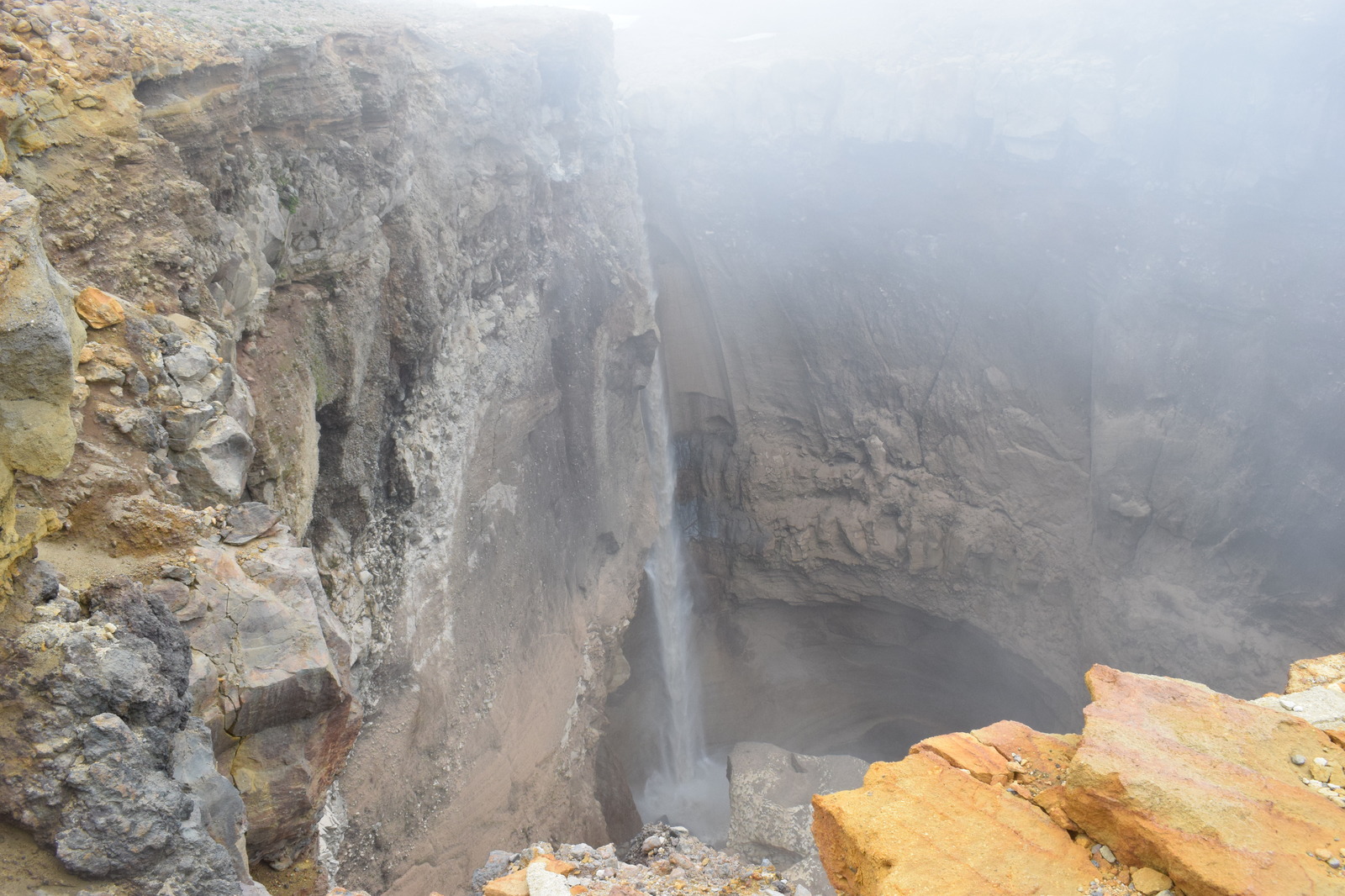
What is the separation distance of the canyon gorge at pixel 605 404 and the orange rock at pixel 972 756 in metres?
0.41

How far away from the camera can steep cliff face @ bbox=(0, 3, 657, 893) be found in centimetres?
488

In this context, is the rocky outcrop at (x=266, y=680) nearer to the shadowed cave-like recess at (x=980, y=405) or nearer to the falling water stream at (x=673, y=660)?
the shadowed cave-like recess at (x=980, y=405)

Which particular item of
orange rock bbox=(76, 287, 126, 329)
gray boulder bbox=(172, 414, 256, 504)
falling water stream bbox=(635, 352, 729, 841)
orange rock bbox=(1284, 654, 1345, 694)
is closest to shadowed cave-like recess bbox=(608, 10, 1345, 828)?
falling water stream bbox=(635, 352, 729, 841)

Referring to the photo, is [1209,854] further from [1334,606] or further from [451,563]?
[1334,606]

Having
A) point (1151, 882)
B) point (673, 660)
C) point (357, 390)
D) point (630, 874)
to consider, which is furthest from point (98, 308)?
point (673, 660)

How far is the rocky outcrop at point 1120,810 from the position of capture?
382 centimetres

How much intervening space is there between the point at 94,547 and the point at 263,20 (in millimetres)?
6996

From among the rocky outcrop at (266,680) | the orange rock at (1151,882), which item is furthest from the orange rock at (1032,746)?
the rocky outcrop at (266,680)

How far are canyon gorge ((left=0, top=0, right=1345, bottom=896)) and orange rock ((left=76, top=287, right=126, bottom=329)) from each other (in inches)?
1.7

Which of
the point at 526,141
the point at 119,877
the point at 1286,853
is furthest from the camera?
the point at 526,141

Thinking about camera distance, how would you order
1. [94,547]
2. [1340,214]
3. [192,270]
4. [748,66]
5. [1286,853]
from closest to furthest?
[1286,853]
[94,547]
[192,270]
[1340,214]
[748,66]

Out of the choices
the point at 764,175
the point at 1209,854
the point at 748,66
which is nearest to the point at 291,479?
the point at 1209,854

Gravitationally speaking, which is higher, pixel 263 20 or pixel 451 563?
pixel 263 20

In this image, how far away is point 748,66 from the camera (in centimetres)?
1712
